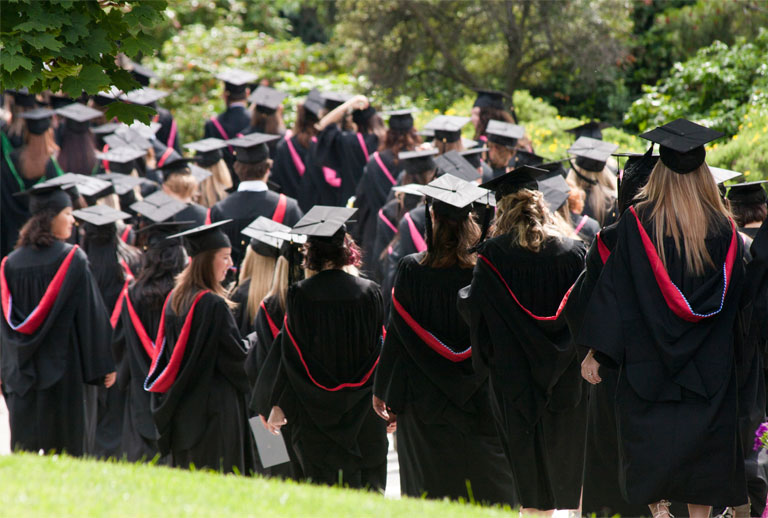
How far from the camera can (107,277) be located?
8.07 m

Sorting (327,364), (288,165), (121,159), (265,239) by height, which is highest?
(121,159)

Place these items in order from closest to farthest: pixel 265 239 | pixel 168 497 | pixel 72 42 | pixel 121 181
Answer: pixel 168 497
pixel 72 42
pixel 265 239
pixel 121 181

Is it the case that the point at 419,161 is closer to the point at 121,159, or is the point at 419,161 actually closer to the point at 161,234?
the point at 161,234

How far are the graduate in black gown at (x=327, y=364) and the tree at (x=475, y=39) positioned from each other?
10.6 metres

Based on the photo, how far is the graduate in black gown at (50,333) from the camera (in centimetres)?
733

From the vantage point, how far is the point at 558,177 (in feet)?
22.7

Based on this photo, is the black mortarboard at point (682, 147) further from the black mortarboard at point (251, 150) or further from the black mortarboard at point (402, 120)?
the black mortarboard at point (402, 120)

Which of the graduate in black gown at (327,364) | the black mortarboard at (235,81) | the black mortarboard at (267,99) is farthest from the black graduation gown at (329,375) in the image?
the black mortarboard at (235,81)

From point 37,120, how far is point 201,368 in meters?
5.97

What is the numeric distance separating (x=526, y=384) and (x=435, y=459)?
68 centimetres

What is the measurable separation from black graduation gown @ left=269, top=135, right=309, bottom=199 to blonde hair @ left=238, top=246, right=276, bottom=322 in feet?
16.8

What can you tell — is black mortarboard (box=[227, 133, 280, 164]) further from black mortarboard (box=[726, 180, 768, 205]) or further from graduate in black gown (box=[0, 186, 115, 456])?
black mortarboard (box=[726, 180, 768, 205])

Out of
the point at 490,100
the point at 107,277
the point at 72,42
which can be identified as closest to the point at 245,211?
the point at 107,277

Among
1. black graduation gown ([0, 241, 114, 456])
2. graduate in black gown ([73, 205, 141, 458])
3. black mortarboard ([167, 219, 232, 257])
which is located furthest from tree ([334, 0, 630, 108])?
black mortarboard ([167, 219, 232, 257])
